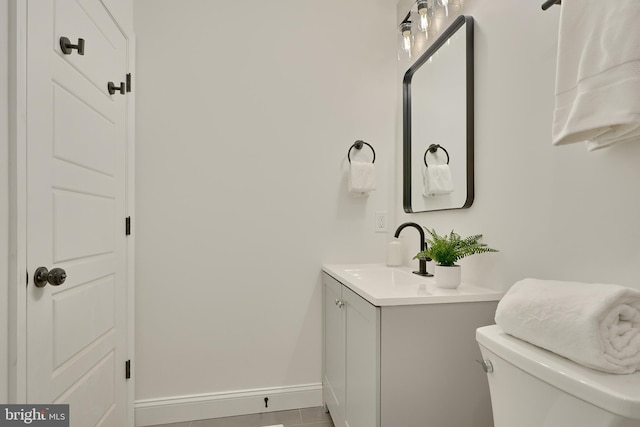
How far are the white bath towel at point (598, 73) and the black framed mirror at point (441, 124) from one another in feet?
1.97

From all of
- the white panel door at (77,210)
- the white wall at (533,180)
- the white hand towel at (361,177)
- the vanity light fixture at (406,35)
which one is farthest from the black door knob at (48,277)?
the vanity light fixture at (406,35)

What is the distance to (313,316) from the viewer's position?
2.03 metres

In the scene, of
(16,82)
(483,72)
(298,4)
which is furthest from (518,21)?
(16,82)

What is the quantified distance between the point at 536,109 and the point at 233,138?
1474mm

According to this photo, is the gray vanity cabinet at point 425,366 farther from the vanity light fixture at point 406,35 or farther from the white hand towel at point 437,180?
the vanity light fixture at point 406,35

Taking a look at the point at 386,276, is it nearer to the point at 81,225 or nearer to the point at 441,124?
the point at 441,124

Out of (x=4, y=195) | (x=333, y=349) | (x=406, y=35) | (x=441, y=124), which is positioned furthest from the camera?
(x=406, y=35)

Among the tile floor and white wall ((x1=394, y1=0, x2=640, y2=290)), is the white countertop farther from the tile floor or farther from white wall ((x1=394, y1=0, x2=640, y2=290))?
the tile floor

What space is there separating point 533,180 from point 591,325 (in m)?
0.61

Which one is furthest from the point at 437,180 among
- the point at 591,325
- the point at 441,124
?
the point at 591,325

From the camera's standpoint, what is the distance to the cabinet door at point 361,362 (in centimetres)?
114

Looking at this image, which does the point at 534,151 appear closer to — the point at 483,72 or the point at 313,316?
the point at 483,72

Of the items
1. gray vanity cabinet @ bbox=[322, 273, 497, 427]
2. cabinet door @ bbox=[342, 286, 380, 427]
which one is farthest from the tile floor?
gray vanity cabinet @ bbox=[322, 273, 497, 427]

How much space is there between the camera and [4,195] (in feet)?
2.95
